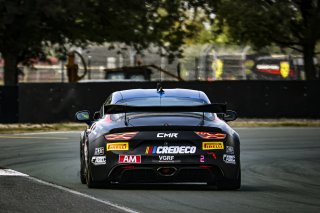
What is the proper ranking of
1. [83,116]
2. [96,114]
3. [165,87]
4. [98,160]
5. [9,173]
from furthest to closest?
[165,87]
[9,173]
[96,114]
[83,116]
[98,160]

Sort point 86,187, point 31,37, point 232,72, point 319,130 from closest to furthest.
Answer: point 86,187, point 319,130, point 31,37, point 232,72

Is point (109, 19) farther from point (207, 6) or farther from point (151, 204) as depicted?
point (151, 204)

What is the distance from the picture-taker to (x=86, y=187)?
457 inches

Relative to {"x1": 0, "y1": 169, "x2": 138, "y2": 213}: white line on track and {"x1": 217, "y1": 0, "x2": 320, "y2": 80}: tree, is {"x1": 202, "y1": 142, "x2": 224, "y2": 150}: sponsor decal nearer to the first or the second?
{"x1": 0, "y1": 169, "x2": 138, "y2": 213}: white line on track

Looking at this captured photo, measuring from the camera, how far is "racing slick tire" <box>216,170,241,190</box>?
11.1 metres

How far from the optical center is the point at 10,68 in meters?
38.5

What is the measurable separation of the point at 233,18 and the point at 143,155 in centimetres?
2777

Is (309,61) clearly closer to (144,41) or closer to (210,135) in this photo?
(144,41)

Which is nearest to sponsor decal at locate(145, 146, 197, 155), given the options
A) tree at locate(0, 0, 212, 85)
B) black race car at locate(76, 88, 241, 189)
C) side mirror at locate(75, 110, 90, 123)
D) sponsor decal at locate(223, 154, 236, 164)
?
black race car at locate(76, 88, 241, 189)

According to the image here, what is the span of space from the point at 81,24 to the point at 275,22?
7462 mm

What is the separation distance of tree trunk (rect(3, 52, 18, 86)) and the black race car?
27.5 metres

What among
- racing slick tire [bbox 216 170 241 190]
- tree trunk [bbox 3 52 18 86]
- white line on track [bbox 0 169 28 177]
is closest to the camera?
racing slick tire [bbox 216 170 241 190]

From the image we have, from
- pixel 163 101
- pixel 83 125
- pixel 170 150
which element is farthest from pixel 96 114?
pixel 83 125

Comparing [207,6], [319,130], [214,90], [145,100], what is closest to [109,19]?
[207,6]
